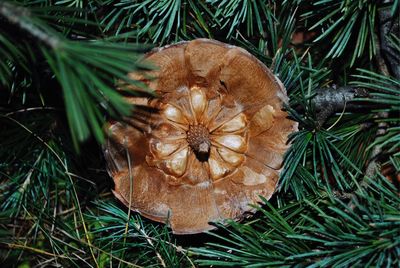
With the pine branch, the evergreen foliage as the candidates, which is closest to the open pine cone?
the evergreen foliage

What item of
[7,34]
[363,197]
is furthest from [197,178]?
[7,34]

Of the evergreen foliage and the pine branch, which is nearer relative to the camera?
the pine branch

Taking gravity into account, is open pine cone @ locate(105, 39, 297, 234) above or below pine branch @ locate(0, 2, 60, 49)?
below

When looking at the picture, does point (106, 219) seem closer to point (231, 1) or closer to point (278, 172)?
point (278, 172)

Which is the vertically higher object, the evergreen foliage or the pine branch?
the pine branch


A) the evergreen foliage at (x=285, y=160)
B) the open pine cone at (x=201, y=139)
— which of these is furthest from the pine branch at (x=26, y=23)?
the open pine cone at (x=201, y=139)

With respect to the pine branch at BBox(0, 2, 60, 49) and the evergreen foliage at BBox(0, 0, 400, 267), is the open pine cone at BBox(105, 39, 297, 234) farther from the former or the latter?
the pine branch at BBox(0, 2, 60, 49)

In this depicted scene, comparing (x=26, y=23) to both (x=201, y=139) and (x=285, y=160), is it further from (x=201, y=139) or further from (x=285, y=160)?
(x=285, y=160)
